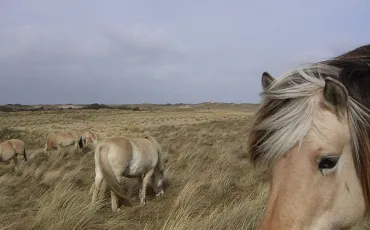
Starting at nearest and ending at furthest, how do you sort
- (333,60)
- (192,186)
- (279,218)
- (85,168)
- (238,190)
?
1. (279,218)
2. (333,60)
3. (192,186)
4. (238,190)
5. (85,168)

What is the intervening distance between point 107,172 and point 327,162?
5.64m

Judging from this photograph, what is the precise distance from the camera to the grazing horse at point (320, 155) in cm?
191

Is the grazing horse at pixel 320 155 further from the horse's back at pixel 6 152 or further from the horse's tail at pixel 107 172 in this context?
the horse's back at pixel 6 152

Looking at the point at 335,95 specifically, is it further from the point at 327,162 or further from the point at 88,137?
the point at 88,137

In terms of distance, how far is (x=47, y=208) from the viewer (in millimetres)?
5340

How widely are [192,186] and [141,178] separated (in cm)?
249

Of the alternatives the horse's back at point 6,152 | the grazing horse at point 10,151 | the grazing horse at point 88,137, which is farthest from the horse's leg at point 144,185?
the grazing horse at point 88,137

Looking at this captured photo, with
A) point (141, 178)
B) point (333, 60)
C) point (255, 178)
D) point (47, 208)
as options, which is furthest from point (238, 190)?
point (333, 60)

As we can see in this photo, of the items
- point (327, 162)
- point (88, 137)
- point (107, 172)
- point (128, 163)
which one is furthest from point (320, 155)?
point (88, 137)

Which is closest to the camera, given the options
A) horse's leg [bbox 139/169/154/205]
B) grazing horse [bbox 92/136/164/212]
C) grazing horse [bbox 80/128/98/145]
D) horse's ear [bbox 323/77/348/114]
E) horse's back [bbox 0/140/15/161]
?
horse's ear [bbox 323/77/348/114]

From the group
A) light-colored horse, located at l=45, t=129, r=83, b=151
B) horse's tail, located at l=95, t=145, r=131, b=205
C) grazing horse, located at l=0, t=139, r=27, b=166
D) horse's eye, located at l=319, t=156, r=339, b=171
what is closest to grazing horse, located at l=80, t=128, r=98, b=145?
light-colored horse, located at l=45, t=129, r=83, b=151

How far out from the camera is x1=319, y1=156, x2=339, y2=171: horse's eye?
1928 millimetres

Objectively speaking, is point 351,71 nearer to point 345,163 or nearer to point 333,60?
point 333,60

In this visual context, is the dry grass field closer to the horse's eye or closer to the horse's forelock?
the horse's forelock
